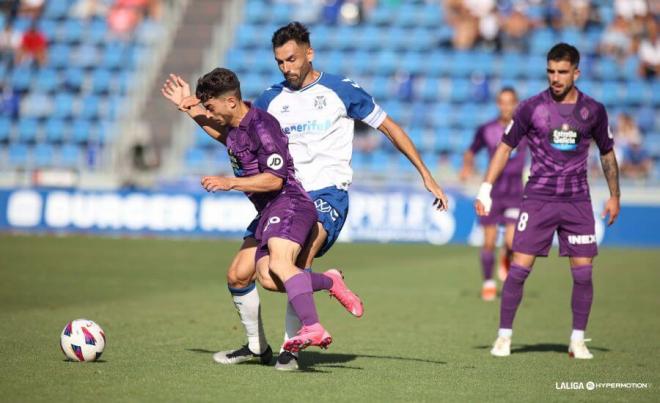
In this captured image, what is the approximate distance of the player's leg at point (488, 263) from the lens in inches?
539

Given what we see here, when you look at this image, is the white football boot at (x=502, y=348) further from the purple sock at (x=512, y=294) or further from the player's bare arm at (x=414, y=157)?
the player's bare arm at (x=414, y=157)

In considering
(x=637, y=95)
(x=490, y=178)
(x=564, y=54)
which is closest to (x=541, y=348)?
(x=490, y=178)

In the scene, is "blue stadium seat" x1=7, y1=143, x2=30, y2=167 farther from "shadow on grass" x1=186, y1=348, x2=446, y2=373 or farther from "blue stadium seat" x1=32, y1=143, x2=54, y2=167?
"shadow on grass" x1=186, y1=348, x2=446, y2=373

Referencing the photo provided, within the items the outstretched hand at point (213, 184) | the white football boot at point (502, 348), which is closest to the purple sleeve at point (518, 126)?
the white football boot at point (502, 348)

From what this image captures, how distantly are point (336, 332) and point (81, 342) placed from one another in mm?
3165

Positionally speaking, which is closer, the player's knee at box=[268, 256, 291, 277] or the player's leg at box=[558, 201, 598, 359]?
the player's knee at box=[268, 256, 291, 277]

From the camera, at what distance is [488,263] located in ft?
45.6

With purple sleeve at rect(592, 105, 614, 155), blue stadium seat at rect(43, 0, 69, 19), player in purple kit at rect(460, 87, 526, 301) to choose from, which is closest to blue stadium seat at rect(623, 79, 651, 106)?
player in purple kit at rect(460, 87, 526, 301)

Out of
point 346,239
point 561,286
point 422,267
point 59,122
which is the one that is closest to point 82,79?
point 59,122

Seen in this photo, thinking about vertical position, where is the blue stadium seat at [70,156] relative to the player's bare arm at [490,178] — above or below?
below

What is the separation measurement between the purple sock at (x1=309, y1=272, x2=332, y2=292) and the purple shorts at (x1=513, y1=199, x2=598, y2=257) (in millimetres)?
2012

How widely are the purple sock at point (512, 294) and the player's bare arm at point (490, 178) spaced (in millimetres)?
663

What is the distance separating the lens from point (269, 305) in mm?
12453

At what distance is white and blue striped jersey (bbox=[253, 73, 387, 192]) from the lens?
7.99m
